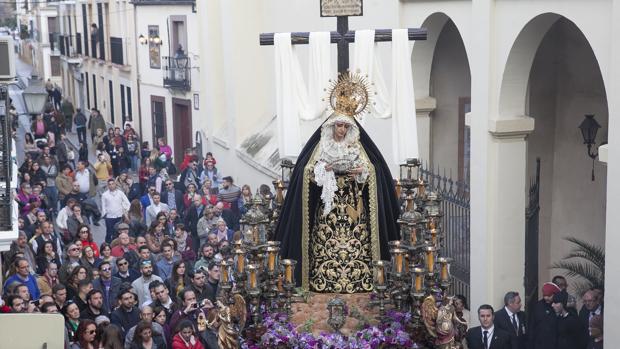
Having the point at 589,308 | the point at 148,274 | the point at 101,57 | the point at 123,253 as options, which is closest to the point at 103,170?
the point at 123,253

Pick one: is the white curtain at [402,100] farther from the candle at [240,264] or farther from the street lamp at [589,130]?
the street lamp at [589,130]

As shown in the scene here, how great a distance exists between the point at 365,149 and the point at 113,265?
469 centimetres

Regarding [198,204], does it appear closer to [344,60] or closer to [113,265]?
[113,265]

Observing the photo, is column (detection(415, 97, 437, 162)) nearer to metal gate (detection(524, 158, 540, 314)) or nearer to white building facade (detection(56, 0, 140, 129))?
metal gate (detection(524, 158, 540, 314))

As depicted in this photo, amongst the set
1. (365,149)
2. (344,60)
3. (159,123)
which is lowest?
(159,123)

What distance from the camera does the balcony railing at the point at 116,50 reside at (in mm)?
33750

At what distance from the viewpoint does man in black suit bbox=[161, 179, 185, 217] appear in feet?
58.0

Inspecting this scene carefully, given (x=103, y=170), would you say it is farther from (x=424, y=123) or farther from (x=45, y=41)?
(x=45, y=41)

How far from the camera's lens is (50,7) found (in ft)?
169

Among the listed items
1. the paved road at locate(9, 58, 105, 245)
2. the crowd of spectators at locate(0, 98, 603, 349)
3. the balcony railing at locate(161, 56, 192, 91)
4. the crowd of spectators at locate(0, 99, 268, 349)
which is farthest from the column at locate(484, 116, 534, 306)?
the balcony railing at locate(161, 56, 192, 91)

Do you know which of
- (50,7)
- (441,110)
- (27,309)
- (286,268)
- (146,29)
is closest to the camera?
(286,268)

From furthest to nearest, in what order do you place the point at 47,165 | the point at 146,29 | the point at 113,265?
the point at 146,29 < the point at 47,165 < the point at 113,265

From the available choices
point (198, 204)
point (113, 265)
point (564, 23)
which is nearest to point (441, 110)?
point (564, 23)

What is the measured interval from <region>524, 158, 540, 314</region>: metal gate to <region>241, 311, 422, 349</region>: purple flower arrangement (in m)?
4.74
